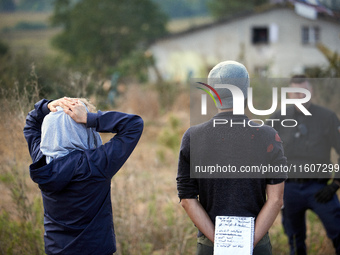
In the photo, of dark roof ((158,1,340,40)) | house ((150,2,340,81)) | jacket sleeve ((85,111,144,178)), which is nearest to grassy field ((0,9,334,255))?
jacket sleeve ((85,111,144,178))

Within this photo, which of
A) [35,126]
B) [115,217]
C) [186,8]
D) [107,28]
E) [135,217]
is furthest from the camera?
[186,8]

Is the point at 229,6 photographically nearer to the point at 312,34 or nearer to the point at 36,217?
the point at 312,34

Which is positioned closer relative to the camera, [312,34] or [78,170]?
[78,170]

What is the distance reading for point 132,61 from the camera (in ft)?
93.8

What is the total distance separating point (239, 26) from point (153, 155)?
23.2 meters

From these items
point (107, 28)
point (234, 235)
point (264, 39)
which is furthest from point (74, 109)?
point (107, 28)

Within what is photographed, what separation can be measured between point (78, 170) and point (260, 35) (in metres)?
29.5

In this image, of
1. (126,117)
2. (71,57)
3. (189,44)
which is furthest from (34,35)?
(126,117)

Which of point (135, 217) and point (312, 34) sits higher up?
point (312, 34)

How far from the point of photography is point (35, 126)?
2662 mm

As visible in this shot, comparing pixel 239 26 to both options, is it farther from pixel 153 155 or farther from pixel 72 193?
pixel 72 193

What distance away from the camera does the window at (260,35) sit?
1174 inches

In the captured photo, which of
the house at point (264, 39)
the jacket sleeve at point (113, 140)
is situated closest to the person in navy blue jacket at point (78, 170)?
the jacket sleeve at point (113, 140)

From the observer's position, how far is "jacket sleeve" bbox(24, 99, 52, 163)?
2570mm
